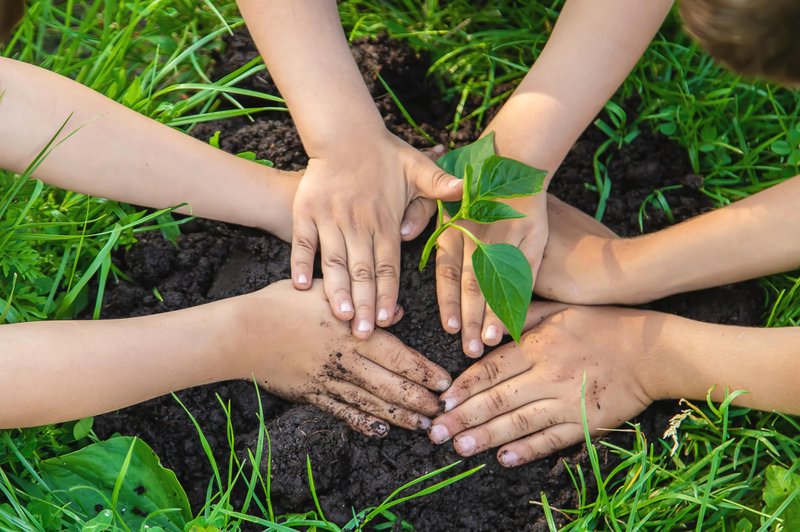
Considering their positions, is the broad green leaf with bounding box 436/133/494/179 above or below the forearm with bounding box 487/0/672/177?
below

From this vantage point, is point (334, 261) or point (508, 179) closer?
point (508, 179)

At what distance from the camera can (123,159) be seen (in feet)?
4.63

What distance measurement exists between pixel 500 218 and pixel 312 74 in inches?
18.8

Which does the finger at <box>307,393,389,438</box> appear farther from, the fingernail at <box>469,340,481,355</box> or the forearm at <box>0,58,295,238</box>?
the forearm at <box>0,58,295,238</box>

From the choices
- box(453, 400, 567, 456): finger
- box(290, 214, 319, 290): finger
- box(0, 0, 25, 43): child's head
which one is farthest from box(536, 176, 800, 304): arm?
box(0, 0, 25, 43): child's head

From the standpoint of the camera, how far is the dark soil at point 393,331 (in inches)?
53.2

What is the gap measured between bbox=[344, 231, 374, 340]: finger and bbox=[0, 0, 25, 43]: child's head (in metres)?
0.62

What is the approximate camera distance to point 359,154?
1.46 meters

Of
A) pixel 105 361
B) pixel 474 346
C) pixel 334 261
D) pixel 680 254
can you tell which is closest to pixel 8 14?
pixel 105 361

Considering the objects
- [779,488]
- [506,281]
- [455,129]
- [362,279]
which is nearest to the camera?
[506,281]

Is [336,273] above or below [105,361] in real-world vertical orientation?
above

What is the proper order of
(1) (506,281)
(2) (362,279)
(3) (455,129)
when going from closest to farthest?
(1) (506,281) < (2) (362,279) < (3) (455,129)

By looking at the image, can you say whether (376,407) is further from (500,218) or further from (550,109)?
(550,109)

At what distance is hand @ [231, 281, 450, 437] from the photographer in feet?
4.54
